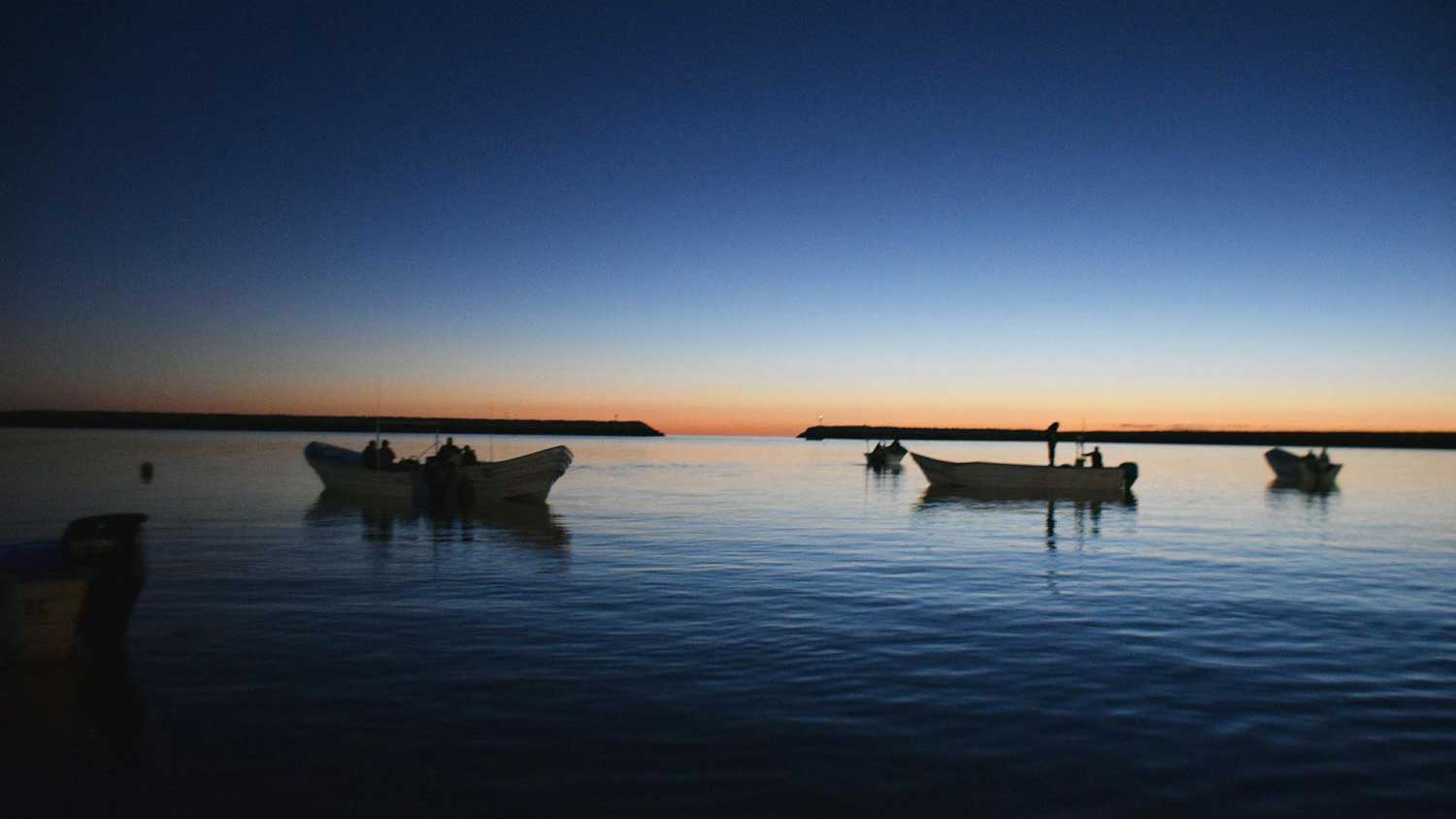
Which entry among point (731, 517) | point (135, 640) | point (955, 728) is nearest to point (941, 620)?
point (955, 728)

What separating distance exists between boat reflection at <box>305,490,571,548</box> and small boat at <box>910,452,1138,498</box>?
20.9 meters

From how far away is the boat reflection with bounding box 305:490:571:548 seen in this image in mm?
23422

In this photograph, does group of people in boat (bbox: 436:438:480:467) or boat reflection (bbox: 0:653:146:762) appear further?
group of people in boat (bbox: 436:438:480:467)

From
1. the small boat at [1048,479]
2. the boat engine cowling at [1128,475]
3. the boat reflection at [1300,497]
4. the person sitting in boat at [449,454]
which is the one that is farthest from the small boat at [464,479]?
the boat reflection at [1300,497]

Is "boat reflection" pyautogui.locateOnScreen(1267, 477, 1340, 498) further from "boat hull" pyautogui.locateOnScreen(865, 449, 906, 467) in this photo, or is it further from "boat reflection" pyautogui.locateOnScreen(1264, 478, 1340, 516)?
"boat hull" pyautogui.locateOnScreen(865, 449, 906, 467)

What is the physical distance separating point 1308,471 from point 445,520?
154ft

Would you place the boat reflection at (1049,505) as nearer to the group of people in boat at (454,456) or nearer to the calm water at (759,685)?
the calm water at (759,685)

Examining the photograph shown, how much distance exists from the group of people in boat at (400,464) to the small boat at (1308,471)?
145ft

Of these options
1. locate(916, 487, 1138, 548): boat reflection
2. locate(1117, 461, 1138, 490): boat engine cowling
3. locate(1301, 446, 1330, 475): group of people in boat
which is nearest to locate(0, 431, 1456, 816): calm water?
locate(916, 487, 1138, 548): boat reflection

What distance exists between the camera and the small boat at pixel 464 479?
105 ft

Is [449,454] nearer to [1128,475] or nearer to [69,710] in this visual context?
[69,710]

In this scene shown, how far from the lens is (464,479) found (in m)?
32.9

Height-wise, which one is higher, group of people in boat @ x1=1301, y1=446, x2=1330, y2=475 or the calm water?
group of people in boat @ x1=1301, y1=446, x2=1330, y2=475

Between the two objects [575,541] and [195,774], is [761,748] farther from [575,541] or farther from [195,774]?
[575,541]
